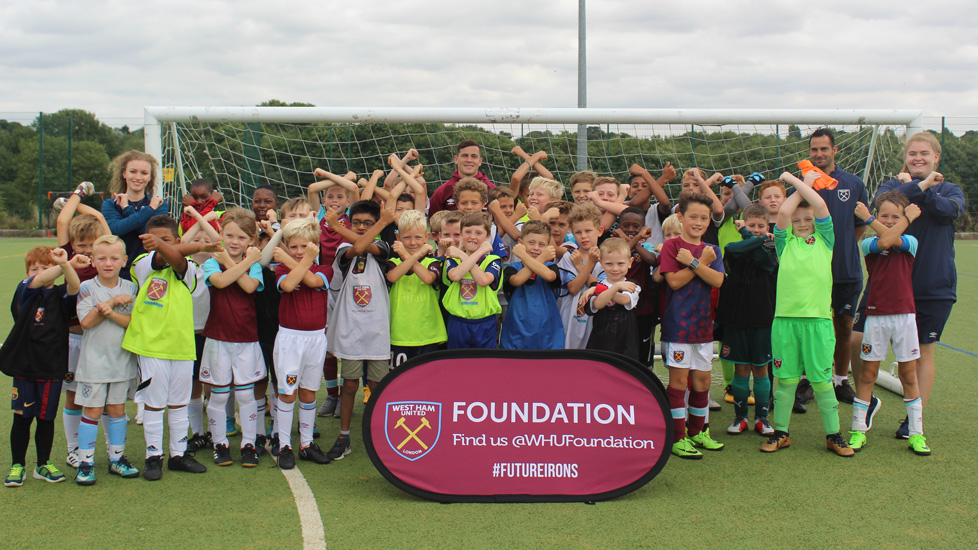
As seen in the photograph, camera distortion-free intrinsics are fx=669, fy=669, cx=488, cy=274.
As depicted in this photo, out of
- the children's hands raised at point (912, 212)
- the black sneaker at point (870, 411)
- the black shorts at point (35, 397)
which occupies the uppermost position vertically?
the children's hands raised at point (912, 212)

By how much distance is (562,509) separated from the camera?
3521 mm

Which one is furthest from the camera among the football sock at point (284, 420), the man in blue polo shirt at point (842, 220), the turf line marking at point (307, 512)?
the man in blue polo shirt at point (842, 220)

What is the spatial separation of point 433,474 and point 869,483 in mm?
2507

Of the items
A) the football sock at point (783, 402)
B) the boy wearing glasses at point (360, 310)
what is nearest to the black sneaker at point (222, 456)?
the boy wearing glasses at point (360, 310)

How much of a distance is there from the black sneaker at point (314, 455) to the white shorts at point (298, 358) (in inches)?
15.8

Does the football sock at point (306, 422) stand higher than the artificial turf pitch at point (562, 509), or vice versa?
the football sock at point (306, 422)

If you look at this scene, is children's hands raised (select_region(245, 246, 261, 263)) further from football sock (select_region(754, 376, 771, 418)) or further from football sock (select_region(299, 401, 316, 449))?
football sock (select_region(754, 376, 771, 418))

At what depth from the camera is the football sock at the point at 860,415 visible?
4.55m

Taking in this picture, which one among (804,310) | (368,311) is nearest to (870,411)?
(804,310)

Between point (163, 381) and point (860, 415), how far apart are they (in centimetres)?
452

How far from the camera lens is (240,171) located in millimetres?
8562

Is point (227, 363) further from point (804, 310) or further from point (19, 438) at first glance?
point (804, 310)

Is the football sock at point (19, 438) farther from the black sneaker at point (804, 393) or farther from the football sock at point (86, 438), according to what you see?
the black sneaker at point (804, 393)

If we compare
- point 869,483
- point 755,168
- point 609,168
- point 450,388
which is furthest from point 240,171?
point 869,483
